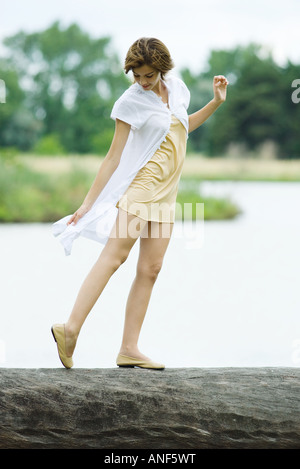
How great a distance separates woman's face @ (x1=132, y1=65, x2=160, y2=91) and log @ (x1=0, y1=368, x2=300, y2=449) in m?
1.07

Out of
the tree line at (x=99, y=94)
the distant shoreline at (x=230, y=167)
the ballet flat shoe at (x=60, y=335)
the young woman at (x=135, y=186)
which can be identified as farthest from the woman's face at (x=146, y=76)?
the tree line at (x=99, y=94)

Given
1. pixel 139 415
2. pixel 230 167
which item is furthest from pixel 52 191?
pixel 139 415

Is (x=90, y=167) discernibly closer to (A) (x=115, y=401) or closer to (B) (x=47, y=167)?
(B) (x=47, y=167)

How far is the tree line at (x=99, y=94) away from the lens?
722 inches

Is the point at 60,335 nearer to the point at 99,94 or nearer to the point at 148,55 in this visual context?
the point at 148,55

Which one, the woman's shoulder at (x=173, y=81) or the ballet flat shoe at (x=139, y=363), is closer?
the woman's shoulder at (x=173, y=81)

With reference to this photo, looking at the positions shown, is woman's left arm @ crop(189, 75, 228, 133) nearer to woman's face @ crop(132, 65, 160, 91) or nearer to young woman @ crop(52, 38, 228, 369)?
young woman @ crop(52, 38, 228, 369)

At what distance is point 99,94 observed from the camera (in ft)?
63.3

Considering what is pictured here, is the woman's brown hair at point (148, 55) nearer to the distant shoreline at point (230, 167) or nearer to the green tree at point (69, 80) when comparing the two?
the distant shoreline at point (230, 167)

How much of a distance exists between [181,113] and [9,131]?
1518 centimetres

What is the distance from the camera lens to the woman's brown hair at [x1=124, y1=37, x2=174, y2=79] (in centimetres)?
271

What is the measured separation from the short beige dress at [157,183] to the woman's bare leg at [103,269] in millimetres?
42

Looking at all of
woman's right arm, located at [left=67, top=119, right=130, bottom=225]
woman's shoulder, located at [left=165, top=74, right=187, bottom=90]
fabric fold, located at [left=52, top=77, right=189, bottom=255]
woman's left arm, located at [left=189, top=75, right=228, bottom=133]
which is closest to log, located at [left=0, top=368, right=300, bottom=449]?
fabric fold, located at [left=52, top=77, right=189, bottom=255]

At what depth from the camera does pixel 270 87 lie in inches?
822
